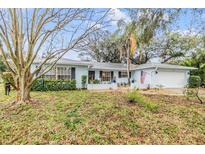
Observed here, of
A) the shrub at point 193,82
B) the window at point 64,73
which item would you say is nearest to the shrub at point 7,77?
the window at point 64,73

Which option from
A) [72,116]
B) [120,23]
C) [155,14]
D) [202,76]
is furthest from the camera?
[202,76]

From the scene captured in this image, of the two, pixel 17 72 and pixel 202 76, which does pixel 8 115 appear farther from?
pixel 202 76

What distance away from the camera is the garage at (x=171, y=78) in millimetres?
5250

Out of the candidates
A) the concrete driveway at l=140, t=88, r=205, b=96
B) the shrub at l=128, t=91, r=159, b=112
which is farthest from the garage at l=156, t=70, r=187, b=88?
the shrub at l=128, t=91, r=159, b=112

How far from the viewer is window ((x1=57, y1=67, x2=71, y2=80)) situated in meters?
7.04

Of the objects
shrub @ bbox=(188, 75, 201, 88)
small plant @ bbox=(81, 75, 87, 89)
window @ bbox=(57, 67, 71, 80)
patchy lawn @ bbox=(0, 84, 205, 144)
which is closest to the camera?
patchy lawn @ bbox=(0, 84, 205, 144)

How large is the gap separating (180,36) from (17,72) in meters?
3.85

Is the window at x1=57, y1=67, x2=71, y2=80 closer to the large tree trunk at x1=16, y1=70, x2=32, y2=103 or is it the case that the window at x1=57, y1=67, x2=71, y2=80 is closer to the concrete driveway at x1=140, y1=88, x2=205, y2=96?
the large tree trunk at x1=16, y1=70, x2=32, y2=103

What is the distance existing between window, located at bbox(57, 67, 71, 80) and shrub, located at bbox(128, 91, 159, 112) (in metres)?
3.40

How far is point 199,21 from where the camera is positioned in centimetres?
385

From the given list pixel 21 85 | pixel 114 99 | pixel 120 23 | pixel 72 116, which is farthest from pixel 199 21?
pixel 21 85

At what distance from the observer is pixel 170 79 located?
5.41 meters

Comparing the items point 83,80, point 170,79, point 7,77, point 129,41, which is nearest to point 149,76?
point 170,79

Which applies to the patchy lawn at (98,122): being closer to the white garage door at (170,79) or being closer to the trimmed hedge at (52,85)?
the trimmed hedge at (52,85)
